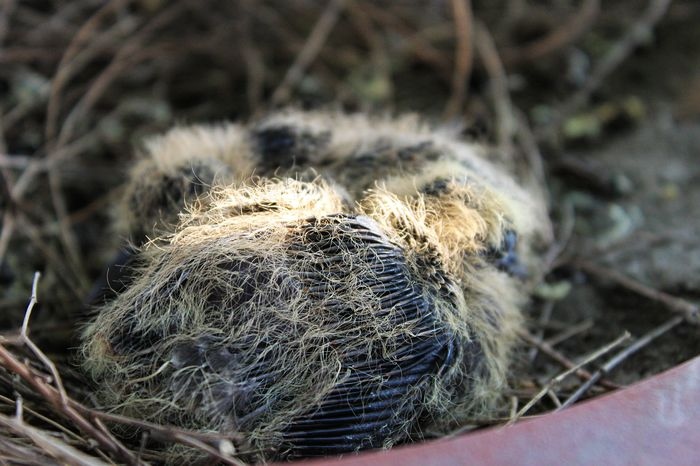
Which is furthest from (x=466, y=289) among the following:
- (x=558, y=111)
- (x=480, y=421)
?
(x=558, y=111)

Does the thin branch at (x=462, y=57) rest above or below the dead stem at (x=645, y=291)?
above

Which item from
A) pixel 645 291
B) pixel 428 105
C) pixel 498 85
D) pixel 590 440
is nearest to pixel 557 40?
pixel 498 85

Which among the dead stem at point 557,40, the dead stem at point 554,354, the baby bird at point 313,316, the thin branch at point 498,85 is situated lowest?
the dead stem at point 554,354

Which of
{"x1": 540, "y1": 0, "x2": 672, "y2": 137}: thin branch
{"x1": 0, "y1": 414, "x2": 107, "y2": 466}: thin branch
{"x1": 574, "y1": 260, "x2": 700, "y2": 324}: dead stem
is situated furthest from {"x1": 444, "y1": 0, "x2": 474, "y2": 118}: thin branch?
{"x1": 0, "y1": 414, "x2": 107, "y2": 466}: thin branch

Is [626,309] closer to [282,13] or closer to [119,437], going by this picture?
[119,437]

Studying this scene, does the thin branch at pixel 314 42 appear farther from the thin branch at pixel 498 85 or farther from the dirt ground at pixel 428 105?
the thin branch at pixel 498 85

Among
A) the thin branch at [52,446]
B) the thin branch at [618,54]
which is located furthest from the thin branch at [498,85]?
the thin branch at [52,446]
